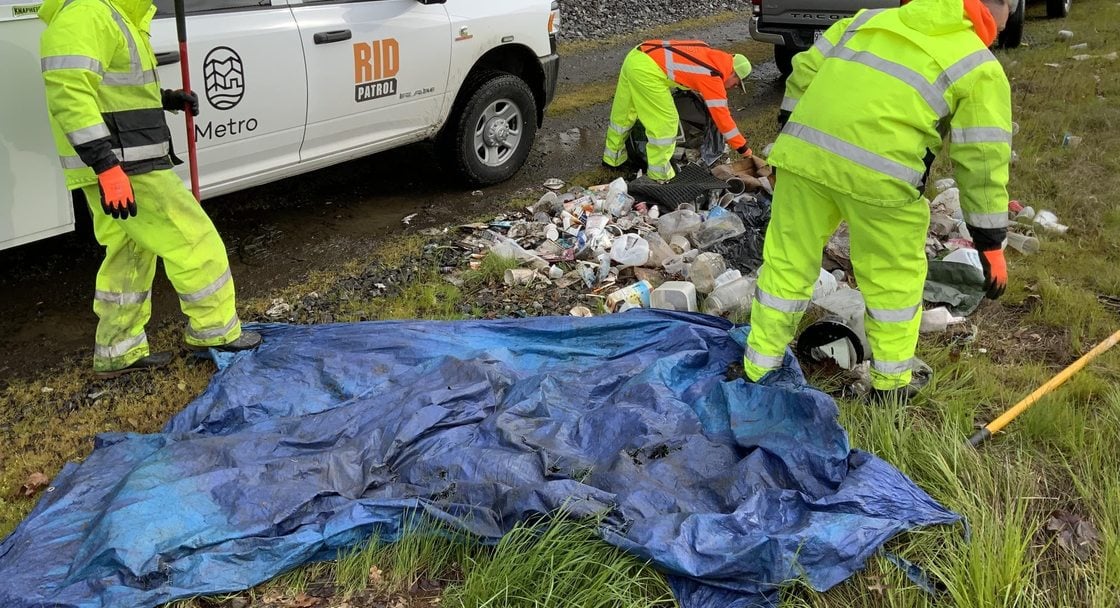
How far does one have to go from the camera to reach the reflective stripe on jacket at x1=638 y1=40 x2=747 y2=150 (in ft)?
20.3

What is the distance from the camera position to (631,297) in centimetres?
450

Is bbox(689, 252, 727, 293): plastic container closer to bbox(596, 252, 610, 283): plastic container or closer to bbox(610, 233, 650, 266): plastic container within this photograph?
bbox(610, 233, 650, 266): plastic container

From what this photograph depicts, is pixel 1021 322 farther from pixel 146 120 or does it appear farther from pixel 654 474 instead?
pixel 146 120

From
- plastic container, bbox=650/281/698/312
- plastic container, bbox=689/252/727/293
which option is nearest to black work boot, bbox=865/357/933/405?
plastic container, bbox=650/281/698/312

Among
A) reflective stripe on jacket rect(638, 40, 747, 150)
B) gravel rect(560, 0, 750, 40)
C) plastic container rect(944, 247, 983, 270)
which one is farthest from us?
gravel rect(560, 0, 750, 40)

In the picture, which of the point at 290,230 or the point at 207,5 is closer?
the point at 207,5

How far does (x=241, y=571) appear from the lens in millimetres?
2586

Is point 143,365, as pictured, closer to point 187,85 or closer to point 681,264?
point 187,85

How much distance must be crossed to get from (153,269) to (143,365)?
445 millimetres

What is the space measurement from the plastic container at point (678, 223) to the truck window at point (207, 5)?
260 centimetres

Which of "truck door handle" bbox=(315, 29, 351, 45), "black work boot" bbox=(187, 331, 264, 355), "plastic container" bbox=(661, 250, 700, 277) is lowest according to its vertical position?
"black work boot" bbox=(187, 331, 264, 355)

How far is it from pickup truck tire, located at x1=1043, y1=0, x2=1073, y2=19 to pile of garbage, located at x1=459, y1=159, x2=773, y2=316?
957cm

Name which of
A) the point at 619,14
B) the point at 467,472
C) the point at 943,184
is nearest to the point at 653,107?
the point at 943,184

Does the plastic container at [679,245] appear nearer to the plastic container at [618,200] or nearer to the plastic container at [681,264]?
the plastic container at [681,264]
